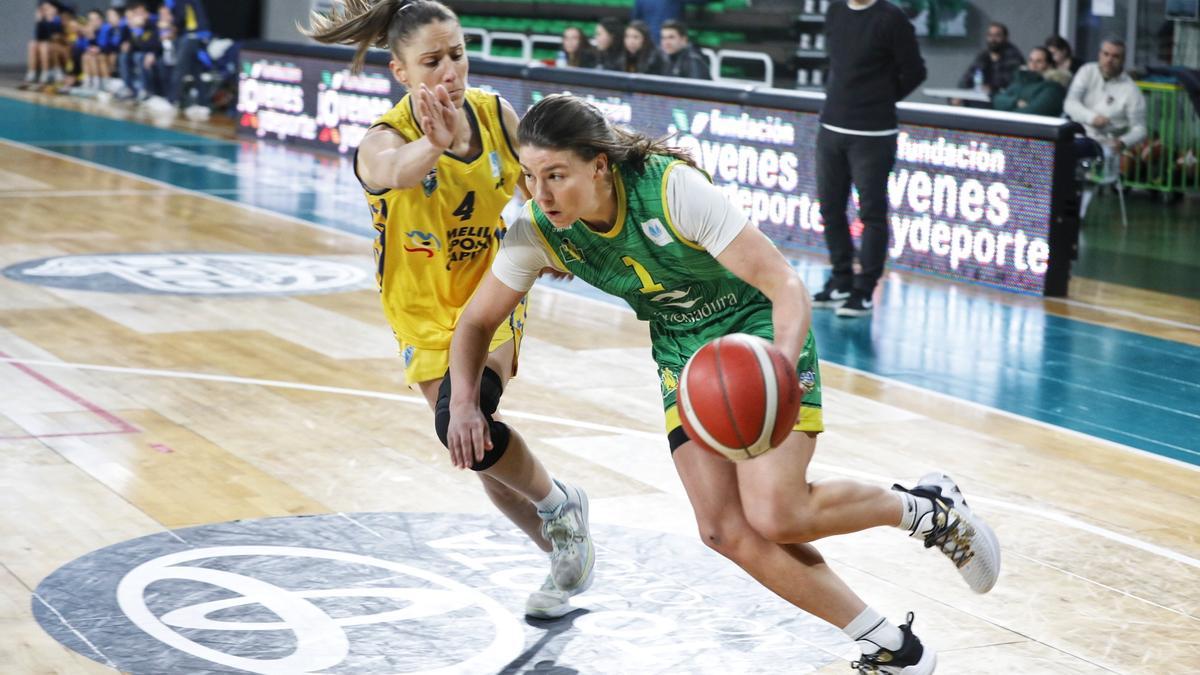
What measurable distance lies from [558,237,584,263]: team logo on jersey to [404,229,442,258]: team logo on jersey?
0.67 meters

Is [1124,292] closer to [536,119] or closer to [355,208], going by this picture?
[355,208]

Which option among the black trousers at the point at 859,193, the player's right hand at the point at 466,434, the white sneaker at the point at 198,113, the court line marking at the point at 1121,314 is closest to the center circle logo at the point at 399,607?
the player's right hand at the point at 466,434

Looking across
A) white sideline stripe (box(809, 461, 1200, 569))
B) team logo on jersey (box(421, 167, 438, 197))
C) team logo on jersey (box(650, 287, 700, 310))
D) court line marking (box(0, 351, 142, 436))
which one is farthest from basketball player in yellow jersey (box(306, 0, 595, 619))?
court line marking (box(0, 351, 142, 436))

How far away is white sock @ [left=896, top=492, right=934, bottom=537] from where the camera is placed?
13.4ft

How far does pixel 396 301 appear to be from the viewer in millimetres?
4625

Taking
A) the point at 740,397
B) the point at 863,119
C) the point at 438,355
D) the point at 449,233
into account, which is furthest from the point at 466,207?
the point at 863,119

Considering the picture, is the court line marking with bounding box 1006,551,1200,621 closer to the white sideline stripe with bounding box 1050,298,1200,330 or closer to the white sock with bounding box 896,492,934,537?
the white sock with bounding box 896,492,934,537

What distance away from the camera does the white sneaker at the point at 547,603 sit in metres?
4.48

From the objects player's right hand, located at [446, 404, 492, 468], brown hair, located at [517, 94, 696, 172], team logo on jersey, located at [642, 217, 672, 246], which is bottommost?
player's right hand, located at [446, 404, 492, 468]

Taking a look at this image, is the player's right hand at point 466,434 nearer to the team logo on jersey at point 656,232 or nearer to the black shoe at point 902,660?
the team logo on jersey at point 656,232

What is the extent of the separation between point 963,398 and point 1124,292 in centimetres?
370

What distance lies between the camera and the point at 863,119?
30.6ft

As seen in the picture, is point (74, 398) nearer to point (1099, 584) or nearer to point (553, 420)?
point (553, 420)

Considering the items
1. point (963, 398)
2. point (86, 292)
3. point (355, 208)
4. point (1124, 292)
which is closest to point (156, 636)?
point (963, 398)
